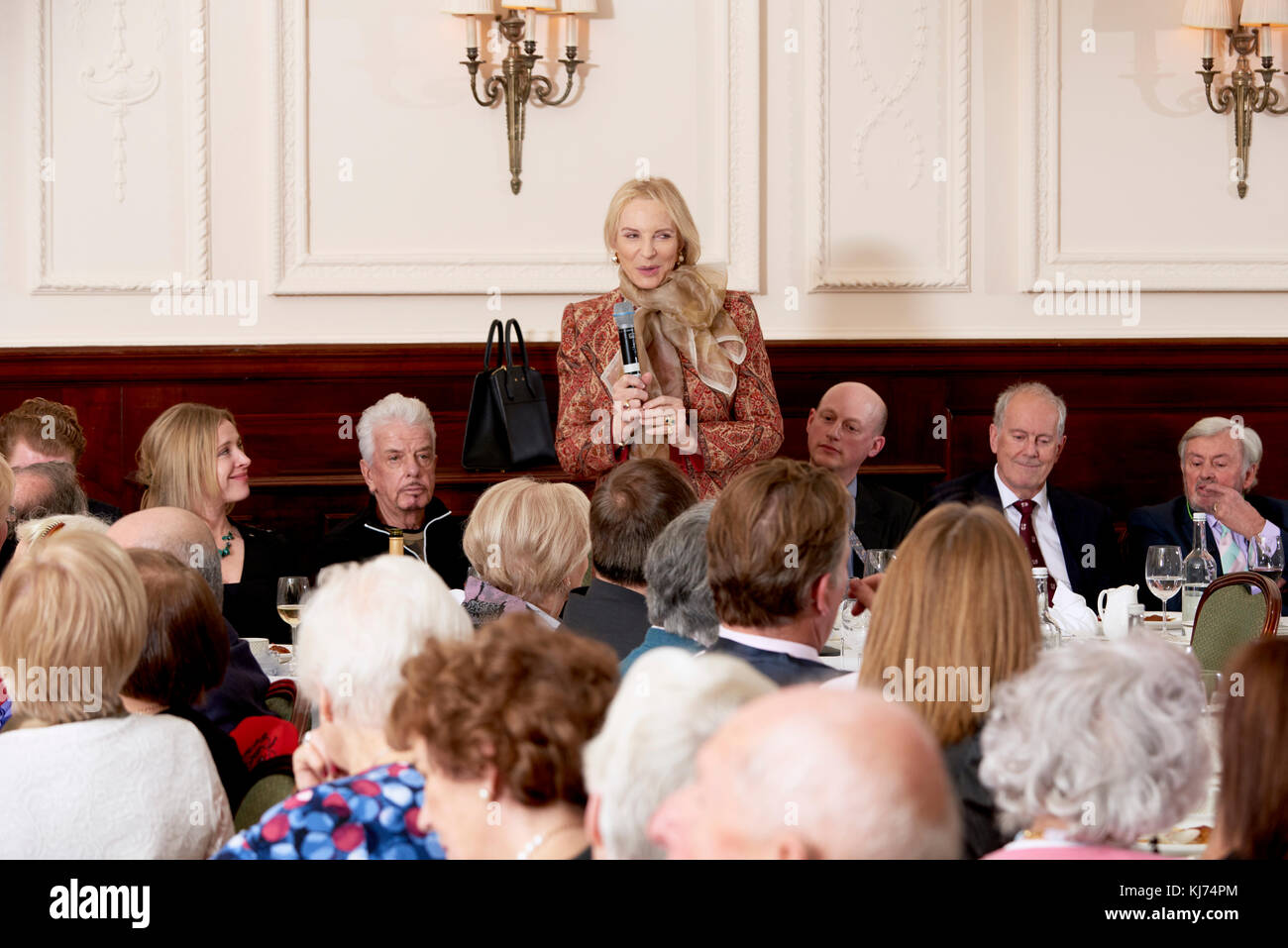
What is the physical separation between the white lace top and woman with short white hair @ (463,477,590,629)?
3.68 feet

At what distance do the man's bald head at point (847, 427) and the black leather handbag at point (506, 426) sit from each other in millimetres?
887

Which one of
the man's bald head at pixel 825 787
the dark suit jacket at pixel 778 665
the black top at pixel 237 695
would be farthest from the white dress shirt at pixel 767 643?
the man's bald head at pixel 825 787

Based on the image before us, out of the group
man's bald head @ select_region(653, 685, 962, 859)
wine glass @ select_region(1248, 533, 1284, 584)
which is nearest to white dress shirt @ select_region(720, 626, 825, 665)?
man's bald head @ select_region(653, 685, 962, 859)

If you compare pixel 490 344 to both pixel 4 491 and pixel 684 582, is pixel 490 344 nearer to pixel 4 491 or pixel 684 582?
pixel 4 491

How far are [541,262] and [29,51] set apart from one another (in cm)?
195

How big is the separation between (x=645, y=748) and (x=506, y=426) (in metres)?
3.29

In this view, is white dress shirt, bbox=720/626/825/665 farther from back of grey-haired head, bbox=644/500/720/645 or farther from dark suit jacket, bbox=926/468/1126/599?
dark suit jacket, bbox=926/468/1126/599

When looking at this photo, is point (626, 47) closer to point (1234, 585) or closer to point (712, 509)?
point (1234, 585)

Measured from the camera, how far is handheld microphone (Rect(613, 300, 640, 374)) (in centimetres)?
405

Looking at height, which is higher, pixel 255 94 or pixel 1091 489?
pixel 255 94

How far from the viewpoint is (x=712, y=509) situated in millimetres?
2451

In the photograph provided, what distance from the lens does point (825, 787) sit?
1.23 m

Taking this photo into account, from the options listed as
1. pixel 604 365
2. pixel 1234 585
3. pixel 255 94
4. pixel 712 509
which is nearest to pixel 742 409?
pixel 604 365
